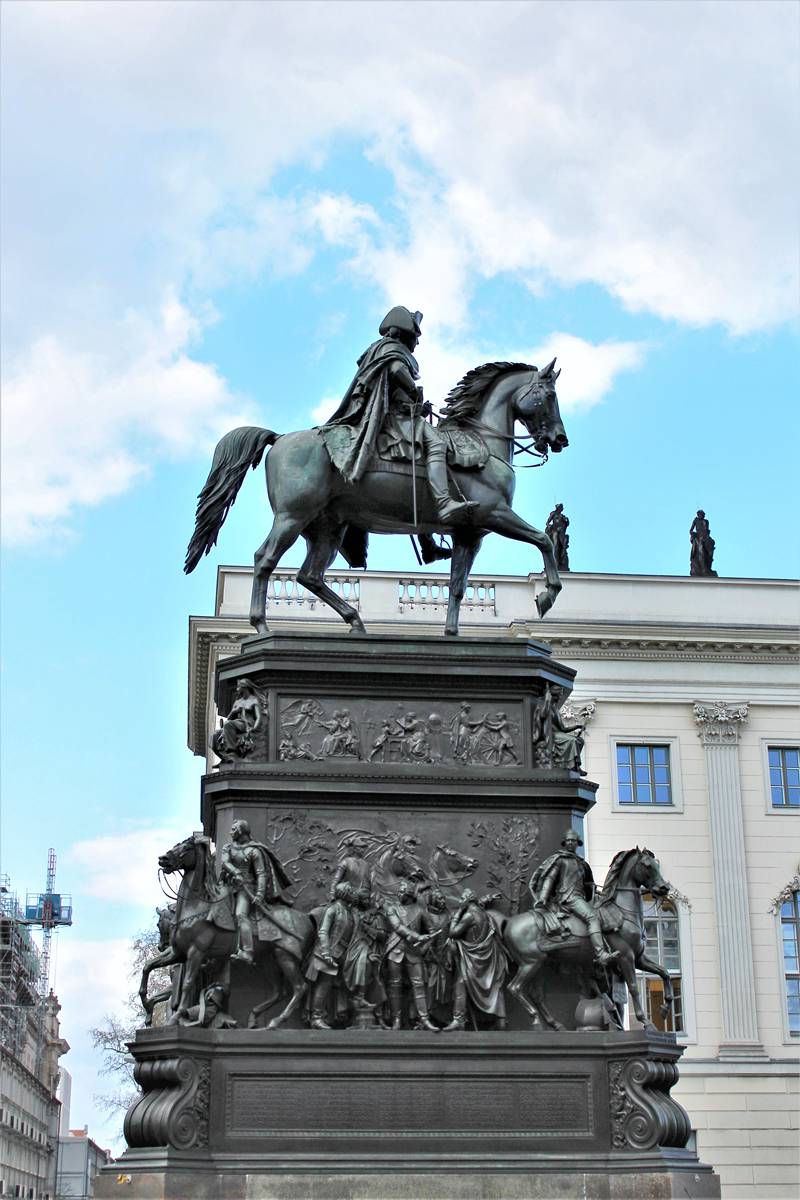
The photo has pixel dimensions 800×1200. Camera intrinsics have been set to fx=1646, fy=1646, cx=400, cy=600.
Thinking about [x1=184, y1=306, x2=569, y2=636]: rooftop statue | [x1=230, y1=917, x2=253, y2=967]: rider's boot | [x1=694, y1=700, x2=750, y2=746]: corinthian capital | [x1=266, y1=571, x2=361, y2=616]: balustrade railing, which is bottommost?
[x1=230, y1=917, x2=253, y2=967]: rider's boot

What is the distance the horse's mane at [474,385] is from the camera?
60.0 ft

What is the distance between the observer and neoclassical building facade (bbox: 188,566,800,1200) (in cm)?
4650

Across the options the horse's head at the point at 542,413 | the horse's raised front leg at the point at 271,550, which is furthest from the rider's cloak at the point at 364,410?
the horse's head at the point at 542,413

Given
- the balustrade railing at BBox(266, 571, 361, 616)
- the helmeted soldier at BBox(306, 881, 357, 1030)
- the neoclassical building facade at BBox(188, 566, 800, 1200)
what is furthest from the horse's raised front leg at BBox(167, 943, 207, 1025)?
the balustrade railing at BBox(266, 571, 361, 616)

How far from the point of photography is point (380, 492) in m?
17.3

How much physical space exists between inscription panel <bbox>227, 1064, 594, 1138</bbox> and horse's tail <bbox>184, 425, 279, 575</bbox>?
5.91 m

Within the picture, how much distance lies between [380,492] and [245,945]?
5.09m

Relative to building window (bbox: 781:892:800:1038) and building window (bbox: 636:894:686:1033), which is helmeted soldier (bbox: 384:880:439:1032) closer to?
building window (bbox: 636:894:686:1033)

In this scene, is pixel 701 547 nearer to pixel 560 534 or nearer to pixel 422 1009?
pixel 560 534

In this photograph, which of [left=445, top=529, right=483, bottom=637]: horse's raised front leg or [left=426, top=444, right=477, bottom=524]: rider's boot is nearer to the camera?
[left=426, top=444, right=477, bottom=524]: rider's boot

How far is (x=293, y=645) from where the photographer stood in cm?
1638

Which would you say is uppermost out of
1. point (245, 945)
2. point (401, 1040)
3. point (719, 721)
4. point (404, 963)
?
point (719, 721)

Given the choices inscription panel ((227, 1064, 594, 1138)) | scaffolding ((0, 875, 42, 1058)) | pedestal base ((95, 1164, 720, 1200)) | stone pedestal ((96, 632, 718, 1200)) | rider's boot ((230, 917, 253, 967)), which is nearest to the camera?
pedestal base ((95, 1164, 720, 1200))

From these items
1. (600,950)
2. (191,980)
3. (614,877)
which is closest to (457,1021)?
(600,950)
